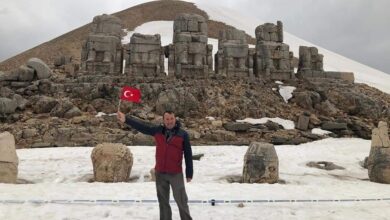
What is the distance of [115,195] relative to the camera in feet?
26.9

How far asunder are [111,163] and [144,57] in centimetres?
1108

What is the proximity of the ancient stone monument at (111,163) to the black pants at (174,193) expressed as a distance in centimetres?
429

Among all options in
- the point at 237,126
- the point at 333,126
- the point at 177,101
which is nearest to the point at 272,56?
the point at 333,126

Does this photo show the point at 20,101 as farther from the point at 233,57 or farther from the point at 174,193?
the point at 174,193

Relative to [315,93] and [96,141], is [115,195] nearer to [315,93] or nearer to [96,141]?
[96,141]

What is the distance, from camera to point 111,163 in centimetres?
1030

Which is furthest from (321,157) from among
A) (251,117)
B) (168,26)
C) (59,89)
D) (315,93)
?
(168,26)

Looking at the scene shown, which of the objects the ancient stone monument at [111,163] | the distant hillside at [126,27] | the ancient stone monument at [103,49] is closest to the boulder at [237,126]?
the ancient stone monument at [103,49]

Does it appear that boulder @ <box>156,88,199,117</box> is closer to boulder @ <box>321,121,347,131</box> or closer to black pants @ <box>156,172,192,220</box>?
boulder @ <box>321,121,347,131</box>

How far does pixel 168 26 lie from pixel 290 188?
155 feet

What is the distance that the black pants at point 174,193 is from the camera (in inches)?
240

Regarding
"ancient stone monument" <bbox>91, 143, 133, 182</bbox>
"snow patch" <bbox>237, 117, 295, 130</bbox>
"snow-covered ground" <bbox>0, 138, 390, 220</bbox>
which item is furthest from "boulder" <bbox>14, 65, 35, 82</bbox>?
"ancient stone monument" <bbox>91, 143, 133, 182</bbox>

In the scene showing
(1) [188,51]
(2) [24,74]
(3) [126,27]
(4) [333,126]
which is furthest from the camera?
(3) [126,27]

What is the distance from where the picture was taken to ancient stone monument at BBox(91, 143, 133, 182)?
33.6 feet
